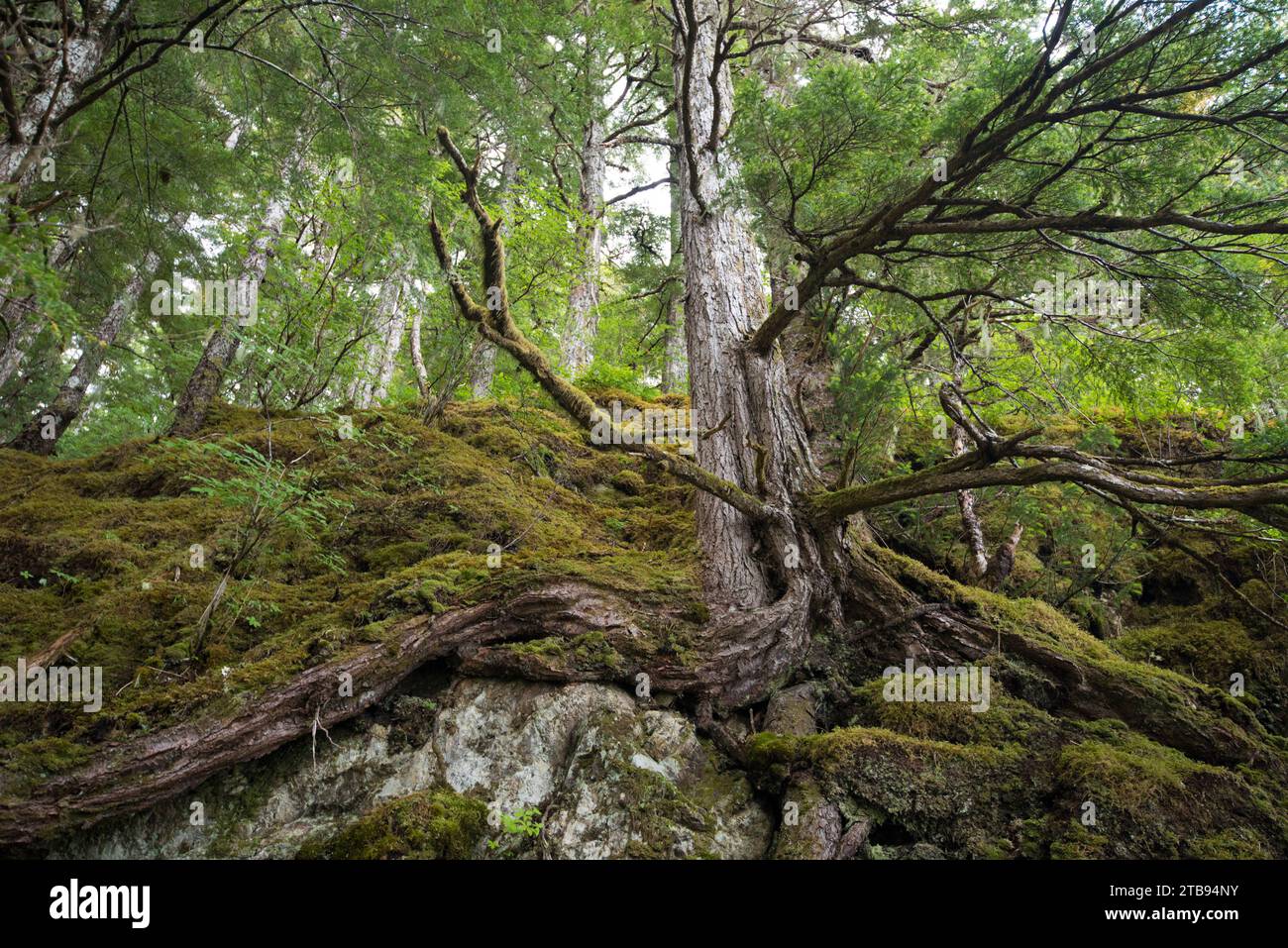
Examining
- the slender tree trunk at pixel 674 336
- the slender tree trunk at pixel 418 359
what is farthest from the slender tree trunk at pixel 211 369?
the slender tree trunk at pixel 674 336

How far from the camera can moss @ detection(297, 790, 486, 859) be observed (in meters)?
2.58

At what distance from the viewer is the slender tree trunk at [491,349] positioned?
21.5ft

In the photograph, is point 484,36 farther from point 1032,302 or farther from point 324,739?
point 324,739

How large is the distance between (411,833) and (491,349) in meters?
6.30

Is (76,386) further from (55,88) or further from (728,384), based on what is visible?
(728,384)

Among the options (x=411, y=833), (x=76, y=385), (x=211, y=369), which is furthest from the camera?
(x=76, y=385)

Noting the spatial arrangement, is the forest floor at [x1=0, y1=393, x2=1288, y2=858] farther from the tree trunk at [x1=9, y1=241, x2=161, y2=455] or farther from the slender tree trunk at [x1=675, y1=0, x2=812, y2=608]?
the tree trunk at [x1=9, y1=241, x2=161, y2=455]

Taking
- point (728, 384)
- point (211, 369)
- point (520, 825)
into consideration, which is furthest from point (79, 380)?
point (520, 825)

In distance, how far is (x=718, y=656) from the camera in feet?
12.1

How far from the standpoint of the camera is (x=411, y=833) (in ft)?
8.64

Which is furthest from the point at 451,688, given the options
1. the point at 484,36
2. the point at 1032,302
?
the point at 484,36

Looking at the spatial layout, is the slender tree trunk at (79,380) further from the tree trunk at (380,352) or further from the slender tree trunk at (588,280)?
the slender tree trunk at (588,280)

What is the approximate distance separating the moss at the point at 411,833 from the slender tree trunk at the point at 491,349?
13.8 feet

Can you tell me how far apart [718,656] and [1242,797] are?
2.69 meters
